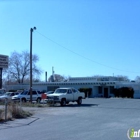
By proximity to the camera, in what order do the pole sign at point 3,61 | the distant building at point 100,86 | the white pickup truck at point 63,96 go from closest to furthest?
the pole sign at point 3,61
the white pickup truck at point 63,96
the distant building at point 100,86

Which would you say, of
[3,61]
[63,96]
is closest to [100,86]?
[63,96]

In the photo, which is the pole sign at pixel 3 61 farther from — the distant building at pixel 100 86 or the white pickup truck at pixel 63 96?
the distant building at pixel 100 86

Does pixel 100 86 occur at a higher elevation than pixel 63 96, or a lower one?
higher

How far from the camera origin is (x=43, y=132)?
446 inches

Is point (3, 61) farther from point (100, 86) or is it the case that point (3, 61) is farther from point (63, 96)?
point (100, 86)

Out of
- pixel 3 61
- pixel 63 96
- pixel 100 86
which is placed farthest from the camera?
pixel 100 86

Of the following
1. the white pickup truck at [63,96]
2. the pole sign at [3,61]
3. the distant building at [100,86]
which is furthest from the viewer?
the distant building at [100,86]

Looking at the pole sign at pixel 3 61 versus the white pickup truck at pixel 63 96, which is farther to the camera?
the white pickup truck at pixel 63 96

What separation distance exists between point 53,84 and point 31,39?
1223 inches

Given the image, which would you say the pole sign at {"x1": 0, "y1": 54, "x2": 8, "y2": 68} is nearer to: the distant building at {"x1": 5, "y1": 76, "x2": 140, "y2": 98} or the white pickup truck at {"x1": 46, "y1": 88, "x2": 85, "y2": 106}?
the white pickup truck at {"x1": 46, "y1": 88, "x2": 85, "y2": 106}

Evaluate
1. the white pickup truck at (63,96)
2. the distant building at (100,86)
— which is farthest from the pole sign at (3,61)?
the distant building at (100,86)

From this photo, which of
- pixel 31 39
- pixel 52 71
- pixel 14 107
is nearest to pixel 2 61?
pixel 14 107

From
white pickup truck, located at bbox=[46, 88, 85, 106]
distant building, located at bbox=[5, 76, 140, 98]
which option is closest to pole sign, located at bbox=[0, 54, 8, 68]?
white pickup truck, located at bbox=[46, 88, 85, 106]

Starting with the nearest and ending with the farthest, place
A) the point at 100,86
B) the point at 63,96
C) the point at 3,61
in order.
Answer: the point at 3,61
the point at 63,96
the point at 100,86
